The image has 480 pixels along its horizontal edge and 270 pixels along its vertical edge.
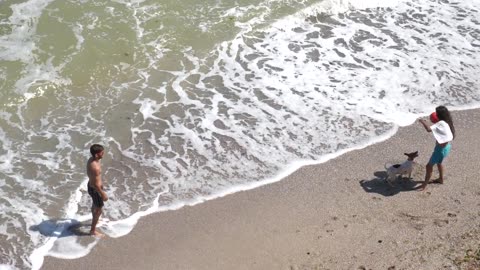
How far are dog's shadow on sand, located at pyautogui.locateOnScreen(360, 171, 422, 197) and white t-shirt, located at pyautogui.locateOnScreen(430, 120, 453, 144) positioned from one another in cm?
→ 84

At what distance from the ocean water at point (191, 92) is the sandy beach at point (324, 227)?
0.35 metres

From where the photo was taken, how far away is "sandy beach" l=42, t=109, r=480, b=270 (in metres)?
8.12

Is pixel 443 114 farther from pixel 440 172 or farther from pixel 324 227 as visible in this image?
pixel 324 227

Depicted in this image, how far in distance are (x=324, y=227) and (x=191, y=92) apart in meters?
4.71

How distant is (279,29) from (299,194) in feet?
21.2

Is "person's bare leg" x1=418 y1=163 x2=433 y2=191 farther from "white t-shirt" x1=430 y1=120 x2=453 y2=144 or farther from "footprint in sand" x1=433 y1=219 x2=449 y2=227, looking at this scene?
"footprint in sand" x1=433 y1=219 x2=449 y2=227

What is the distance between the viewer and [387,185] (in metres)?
9.70

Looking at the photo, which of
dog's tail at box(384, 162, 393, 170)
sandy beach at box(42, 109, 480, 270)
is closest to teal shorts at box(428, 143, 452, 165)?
sandy beach at box(42, 109, 480, 270)

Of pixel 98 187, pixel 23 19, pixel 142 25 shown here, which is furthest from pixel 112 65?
pixel 98 187

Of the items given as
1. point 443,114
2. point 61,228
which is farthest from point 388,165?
point 61,228

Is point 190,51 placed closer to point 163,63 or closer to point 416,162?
point 163,63

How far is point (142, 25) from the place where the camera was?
14.9 metres

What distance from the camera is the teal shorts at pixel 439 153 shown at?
9.41m

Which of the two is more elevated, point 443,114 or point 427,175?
point 443,114
